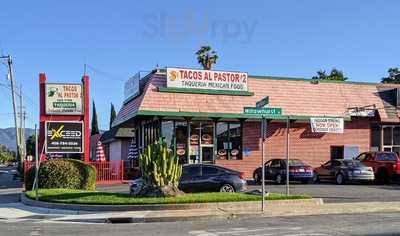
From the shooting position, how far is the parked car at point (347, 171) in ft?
105

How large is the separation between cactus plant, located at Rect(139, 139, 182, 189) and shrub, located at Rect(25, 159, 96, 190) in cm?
607

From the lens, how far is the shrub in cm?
2550

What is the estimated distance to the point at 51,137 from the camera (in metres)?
28.5

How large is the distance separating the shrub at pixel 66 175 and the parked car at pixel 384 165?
52.6 feet

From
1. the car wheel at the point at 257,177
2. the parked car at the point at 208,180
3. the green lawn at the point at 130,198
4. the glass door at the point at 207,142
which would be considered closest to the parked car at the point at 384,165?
the car wheel at the point at 257,177

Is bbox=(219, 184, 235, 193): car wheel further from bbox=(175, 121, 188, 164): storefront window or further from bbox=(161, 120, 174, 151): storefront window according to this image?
bbox=(175, 121, 188, 164): storefront window

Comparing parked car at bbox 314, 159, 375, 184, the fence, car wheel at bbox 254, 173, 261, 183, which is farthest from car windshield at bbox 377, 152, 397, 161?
the fence

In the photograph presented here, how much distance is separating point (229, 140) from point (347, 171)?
7.41 metres

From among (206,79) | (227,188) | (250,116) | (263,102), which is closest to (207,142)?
(250,116)

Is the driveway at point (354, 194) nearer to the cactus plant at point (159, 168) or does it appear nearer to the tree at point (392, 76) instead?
the cactus plant at point (159, 168)

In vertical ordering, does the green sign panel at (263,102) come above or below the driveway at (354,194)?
above

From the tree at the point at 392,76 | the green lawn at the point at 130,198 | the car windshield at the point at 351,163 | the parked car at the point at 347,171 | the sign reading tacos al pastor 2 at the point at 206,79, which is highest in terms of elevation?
the tree at the point at 392,76

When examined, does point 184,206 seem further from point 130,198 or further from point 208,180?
point 208,180

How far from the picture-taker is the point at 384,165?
33.2 m
